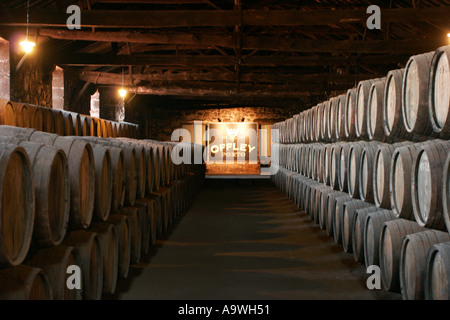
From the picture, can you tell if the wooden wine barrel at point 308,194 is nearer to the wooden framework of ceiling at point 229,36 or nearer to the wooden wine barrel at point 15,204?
the wooden framework of ceiling at point 229,36

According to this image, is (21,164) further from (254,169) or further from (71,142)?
(254,169)

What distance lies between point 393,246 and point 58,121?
213 inches

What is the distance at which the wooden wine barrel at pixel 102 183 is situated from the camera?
3.65 m

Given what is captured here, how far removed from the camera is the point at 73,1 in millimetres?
7914

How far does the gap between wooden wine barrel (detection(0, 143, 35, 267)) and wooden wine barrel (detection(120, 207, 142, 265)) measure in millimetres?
2261

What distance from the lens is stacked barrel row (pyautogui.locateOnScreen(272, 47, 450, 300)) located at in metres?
3.10

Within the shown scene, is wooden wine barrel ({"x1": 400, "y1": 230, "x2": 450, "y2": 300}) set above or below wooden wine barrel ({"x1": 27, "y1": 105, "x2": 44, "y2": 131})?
below

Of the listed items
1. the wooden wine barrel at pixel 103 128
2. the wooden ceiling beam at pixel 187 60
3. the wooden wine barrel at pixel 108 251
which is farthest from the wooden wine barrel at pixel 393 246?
the wooden wine barrel at pixel 103 128

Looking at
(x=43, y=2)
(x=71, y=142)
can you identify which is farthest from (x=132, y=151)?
(x=43, y=2)

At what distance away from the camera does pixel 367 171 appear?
4742mm

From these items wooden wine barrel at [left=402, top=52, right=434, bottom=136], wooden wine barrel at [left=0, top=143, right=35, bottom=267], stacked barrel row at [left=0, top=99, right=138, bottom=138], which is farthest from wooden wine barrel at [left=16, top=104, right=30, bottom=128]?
wooden wine barrel at [left=402, top=52, right=434, bottom=136]

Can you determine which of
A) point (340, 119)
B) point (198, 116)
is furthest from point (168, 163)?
point (198, 116)

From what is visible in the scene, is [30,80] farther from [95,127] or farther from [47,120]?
[47,120]

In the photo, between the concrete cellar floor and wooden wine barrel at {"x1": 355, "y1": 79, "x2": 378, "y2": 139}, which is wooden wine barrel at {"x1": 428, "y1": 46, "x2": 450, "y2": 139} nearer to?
the concrete cellar floor
